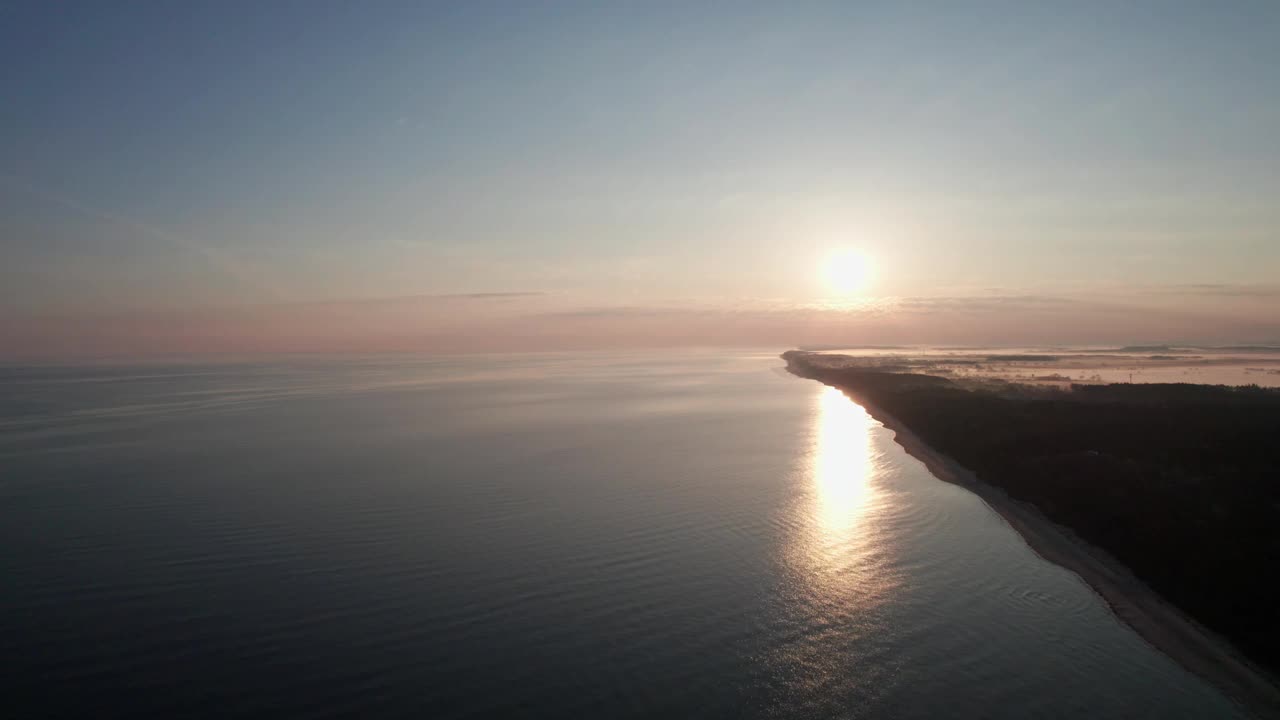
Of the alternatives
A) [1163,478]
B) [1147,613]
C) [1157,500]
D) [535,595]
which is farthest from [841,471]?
[535,595]

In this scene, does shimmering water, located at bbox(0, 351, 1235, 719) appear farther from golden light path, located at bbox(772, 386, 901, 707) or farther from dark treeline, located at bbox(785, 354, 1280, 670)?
dark treeline, located at bbox(785, 354, 1280, 670)

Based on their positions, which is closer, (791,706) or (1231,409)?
(791,706)

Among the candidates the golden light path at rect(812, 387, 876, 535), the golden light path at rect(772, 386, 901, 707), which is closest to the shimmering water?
the golden light path at rect(772, 386, 901, 707)

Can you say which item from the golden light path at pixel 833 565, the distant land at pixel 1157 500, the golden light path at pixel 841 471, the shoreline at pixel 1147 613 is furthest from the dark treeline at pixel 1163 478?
the golden light path at pixel 833 565

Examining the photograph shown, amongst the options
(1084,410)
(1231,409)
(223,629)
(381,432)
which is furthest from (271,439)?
(1231,409)

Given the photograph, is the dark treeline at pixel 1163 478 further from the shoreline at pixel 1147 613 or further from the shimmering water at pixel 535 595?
the shimmering water at pixel 535 595

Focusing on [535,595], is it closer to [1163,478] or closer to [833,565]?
[833,565]

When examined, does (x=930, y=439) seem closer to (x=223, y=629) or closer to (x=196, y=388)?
(x=223, y=629)
